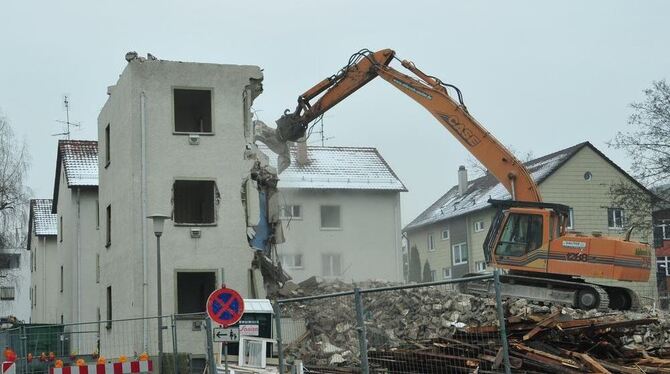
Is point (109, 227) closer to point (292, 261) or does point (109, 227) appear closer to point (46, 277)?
point (292, 261)

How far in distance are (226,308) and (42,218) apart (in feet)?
152

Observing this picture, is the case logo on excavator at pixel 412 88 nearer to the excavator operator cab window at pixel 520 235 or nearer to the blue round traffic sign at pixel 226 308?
the excavator operator cab window at pixel 520 235

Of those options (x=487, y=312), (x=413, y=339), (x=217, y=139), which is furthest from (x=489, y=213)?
(x=413, y=339)

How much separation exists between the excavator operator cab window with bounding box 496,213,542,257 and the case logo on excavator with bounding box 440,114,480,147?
2.09 m

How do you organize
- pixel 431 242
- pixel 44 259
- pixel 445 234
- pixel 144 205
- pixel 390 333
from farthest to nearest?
pixel 431 242, pixel 445 234, pixel 44 259, pixel 144 205, pixel 390 333

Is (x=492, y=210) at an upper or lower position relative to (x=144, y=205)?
upper

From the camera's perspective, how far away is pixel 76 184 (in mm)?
36781

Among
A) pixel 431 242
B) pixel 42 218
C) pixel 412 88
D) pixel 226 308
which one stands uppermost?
pixel 412 88

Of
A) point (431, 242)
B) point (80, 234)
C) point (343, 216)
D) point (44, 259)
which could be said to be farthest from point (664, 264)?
point (80, 234)

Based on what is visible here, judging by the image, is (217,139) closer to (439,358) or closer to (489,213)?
(439,358)

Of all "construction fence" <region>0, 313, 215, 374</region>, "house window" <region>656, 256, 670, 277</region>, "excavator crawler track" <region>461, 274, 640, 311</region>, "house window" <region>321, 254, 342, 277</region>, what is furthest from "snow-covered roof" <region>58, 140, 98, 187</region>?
"house window" <region>656, 256, 670, 277</region>

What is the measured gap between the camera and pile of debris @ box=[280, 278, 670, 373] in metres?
Result: 11.4

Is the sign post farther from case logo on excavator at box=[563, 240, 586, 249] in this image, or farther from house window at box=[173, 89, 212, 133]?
house window at box=[173, 89, 212, 133]

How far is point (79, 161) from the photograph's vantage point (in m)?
39.0
